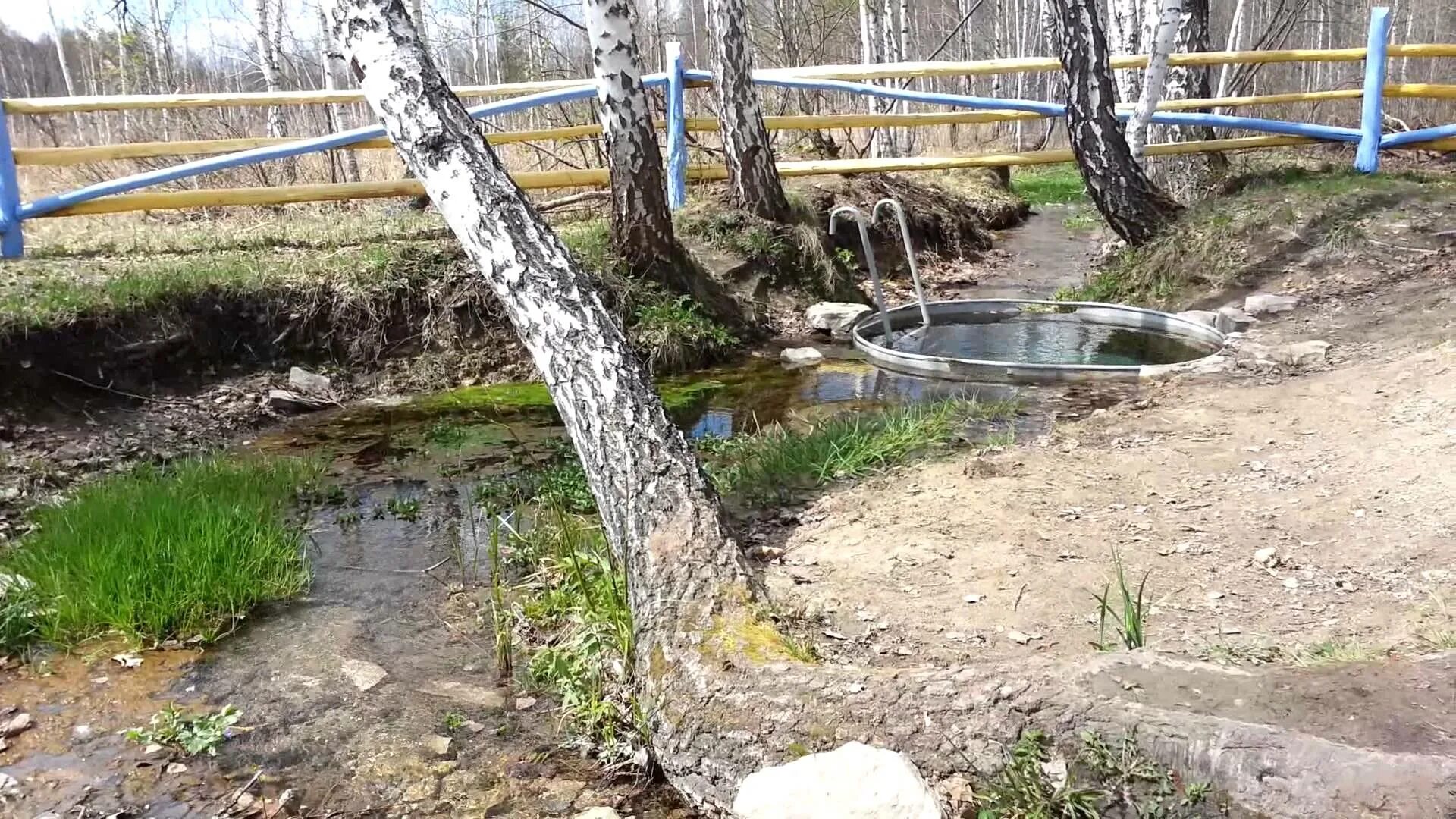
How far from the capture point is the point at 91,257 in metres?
6.35

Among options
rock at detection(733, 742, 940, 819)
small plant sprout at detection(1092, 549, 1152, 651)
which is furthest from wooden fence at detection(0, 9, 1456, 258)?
rock at detection(733, 742, 940, 819)

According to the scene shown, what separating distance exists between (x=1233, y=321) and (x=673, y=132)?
164 inches

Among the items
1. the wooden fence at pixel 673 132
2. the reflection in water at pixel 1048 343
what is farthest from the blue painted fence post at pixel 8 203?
the reflection in water at pixel 1048 343

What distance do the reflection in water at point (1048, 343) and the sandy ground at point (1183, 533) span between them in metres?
1.43

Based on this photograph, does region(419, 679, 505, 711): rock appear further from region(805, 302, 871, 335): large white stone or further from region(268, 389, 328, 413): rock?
region(805, 302, 871, 335): large white stone

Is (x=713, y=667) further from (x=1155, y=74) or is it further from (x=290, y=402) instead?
(x=1155, y=74)

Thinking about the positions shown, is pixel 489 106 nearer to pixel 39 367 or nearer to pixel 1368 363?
pixel 39 367

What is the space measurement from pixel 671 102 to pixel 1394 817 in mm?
6804

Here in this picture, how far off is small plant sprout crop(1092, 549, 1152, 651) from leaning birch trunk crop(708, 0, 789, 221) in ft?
17.7

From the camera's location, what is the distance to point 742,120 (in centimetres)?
770

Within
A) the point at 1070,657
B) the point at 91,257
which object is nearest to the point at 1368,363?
the point at 1070,657

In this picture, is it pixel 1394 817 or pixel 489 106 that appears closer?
pixel 1394 817

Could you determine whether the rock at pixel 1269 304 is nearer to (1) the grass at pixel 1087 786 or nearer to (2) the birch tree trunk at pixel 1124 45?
(2) the birch tree trunk at pixel 1124 45

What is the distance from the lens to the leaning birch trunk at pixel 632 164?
20.7ft
